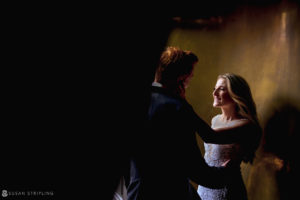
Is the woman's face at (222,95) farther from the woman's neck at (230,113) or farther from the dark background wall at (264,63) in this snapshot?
the dark background wall at (264,63)

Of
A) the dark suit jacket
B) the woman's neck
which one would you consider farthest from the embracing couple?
the woman's neck

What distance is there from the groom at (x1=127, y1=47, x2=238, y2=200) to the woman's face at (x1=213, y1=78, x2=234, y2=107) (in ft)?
1.55

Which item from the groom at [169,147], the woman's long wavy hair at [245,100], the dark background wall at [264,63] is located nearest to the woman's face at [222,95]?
the woman's long wavy hair at [245,100]

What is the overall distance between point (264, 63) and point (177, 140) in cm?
101

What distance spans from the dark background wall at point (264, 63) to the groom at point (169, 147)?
52 cm

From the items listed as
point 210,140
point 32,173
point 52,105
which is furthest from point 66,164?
point 210,140

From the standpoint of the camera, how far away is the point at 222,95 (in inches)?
72.4

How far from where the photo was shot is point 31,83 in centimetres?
216

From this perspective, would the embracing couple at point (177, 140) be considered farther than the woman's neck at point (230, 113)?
No

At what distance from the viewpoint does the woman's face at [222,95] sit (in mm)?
1817

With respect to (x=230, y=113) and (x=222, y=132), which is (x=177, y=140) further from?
(x=230, y=113)

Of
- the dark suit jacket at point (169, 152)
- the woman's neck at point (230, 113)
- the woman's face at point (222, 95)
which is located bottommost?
the dark suit jacket at point (169, 152)


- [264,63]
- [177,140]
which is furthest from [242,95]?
[177,140]

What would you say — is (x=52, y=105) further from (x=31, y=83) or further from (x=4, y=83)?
(x=4, y=83)
